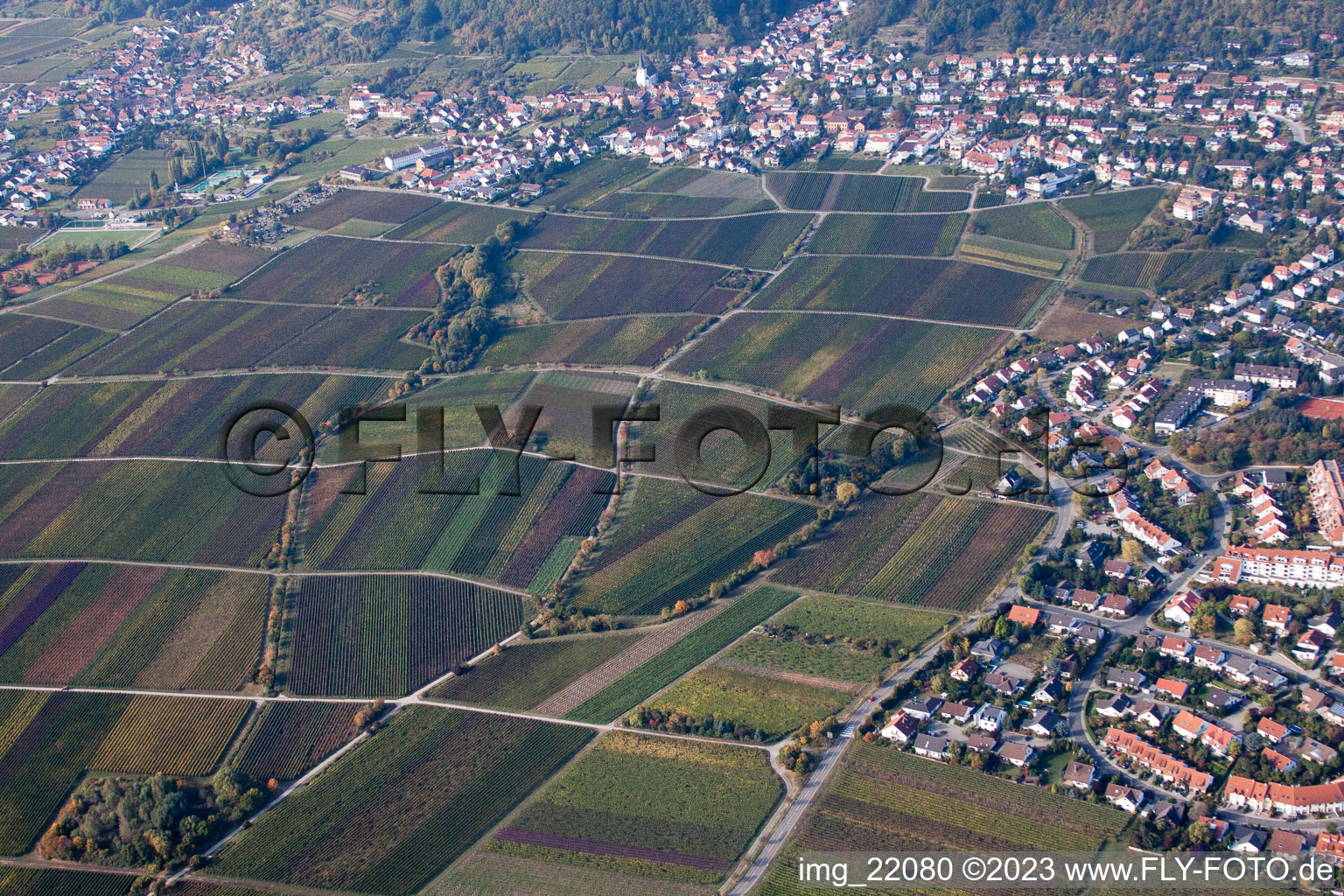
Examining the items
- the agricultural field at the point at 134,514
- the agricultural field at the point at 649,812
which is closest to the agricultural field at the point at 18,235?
the agricultural field at the point at 134,514

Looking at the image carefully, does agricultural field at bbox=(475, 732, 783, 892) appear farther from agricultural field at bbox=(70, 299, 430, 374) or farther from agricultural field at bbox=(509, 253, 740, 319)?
agricultural field at bbox=(509, 253, 740, 319)

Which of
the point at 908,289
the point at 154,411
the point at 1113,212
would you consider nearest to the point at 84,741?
the point at 154,411

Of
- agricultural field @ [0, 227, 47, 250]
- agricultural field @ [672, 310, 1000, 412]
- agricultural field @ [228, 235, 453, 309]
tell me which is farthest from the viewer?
agricultural field @ [0, 227, 47, 250]

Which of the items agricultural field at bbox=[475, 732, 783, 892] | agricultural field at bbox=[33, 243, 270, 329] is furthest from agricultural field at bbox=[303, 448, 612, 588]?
agricultural field at bbox=[33, 243, 270, 329]

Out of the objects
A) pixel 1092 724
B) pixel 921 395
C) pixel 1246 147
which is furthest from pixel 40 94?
pixel 1092 724

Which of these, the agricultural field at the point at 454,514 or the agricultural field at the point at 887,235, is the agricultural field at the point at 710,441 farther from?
the agricultural field at the point at 887,235

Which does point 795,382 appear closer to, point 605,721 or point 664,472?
point 664,472

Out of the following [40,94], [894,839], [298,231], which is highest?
[40,94]
